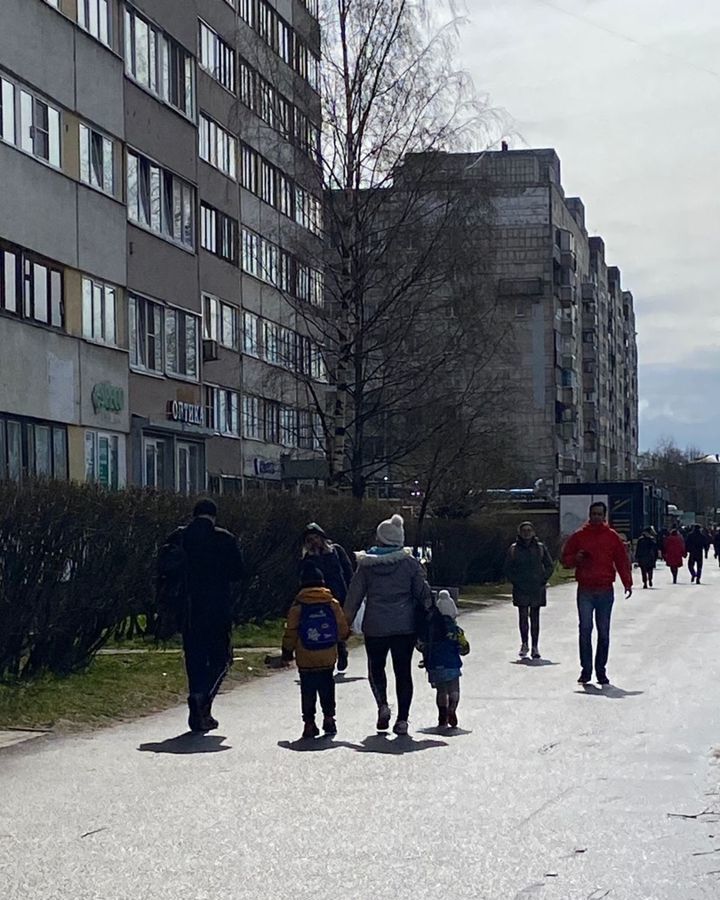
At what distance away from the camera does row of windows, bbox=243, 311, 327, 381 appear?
3675 centimetres

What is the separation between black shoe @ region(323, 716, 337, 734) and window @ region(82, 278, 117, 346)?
19251mm

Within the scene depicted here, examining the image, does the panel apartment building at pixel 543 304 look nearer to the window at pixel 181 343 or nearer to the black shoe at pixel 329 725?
the window at pixel 181 343

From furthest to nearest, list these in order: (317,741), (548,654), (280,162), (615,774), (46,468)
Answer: (280,162) < (46,468) < (548,654) < (317,741) < (615,774)

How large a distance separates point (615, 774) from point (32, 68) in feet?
68.9

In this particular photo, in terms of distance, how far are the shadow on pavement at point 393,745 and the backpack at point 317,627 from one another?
81 cm

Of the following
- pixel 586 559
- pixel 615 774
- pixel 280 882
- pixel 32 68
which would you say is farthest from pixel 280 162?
pixel 280 882

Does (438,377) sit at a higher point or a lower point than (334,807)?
higher

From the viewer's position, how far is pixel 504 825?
8.38 m

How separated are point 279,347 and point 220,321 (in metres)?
2.12

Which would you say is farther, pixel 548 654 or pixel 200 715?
pixel 548 654

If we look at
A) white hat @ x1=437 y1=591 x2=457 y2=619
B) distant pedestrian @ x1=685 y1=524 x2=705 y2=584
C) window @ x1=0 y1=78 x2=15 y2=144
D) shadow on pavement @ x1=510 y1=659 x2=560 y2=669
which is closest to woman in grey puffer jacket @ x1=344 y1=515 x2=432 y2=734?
white hat @ x1=437 y1=591 x2=457 y2=619

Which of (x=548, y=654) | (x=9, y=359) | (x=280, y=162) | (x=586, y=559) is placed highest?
(x=280, y=162)

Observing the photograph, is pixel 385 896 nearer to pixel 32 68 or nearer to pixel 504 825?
pixel 504 825

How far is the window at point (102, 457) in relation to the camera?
30500 millimetres
